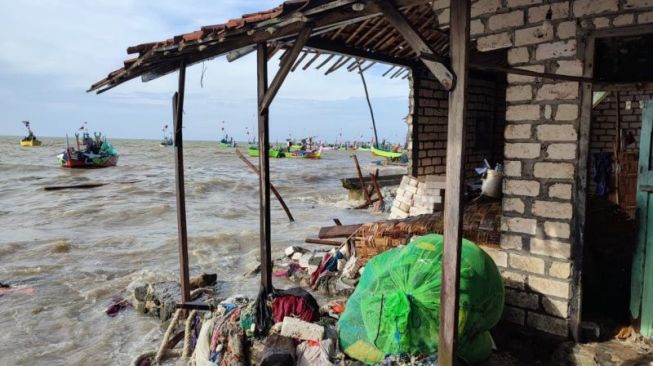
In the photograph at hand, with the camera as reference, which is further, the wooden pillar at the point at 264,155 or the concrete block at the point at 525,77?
the wooden pillar at the point at 264,155

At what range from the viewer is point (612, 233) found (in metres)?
4.89

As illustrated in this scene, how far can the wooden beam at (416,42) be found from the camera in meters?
2.43

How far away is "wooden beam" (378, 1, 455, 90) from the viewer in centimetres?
243

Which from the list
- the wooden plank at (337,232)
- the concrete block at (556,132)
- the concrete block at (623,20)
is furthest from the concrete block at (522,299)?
the wooden plank at (337,232)

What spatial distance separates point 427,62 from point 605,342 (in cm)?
311

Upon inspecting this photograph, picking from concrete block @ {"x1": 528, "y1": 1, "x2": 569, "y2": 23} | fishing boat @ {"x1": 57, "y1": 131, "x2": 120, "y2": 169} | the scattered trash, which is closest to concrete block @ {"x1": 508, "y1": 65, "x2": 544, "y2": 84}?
concrete block @ {"x1": 528, "y1": 1, "x2": 569, "y2": 23}

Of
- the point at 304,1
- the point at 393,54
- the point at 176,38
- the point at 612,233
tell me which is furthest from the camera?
the point at 393,54

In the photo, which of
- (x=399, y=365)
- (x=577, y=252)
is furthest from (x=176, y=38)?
(x=577, y=252)

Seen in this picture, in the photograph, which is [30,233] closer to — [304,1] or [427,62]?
[304,1]

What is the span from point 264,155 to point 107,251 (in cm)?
782

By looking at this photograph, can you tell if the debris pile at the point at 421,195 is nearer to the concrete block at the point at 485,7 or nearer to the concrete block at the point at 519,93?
the concrete block at the point at 519,93

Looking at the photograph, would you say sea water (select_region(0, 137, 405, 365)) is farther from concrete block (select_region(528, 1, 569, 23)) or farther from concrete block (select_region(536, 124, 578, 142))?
concrete block (select_region(528, 1, 569, 23))

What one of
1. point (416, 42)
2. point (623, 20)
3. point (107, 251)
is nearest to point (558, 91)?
point (623, 20)

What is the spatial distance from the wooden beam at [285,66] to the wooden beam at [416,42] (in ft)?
2.80
